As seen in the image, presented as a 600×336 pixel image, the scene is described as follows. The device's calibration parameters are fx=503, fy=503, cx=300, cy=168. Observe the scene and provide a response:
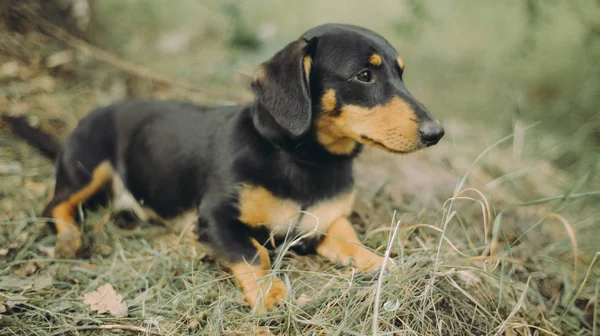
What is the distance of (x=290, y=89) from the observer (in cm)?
248

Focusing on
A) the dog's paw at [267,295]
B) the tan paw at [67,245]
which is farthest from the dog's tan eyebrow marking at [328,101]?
the tan paw at [67,245]

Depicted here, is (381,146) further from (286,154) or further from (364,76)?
(286,154)

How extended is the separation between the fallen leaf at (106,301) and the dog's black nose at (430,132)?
158 centimetres

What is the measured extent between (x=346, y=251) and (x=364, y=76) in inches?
36.5

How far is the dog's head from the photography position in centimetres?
240

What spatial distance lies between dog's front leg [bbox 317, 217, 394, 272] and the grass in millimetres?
64

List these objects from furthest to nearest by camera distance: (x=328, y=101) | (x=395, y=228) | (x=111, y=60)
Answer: (x=111, y=60)
(x=328, y=101)
(x=395, y=228)

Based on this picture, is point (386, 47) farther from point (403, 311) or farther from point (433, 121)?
point (403, 311)

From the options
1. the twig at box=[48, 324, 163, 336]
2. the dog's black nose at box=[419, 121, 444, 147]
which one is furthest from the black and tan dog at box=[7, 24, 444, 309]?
the twig at box=[48, 324, 163, 336]

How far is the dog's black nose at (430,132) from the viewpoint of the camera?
7.55ft

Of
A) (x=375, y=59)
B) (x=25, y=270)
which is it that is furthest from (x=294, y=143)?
(x=25, y=270)

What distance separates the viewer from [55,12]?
4516 millimetres

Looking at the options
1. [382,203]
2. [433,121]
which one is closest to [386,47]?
[433,121]

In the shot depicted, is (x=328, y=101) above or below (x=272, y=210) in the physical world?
above
